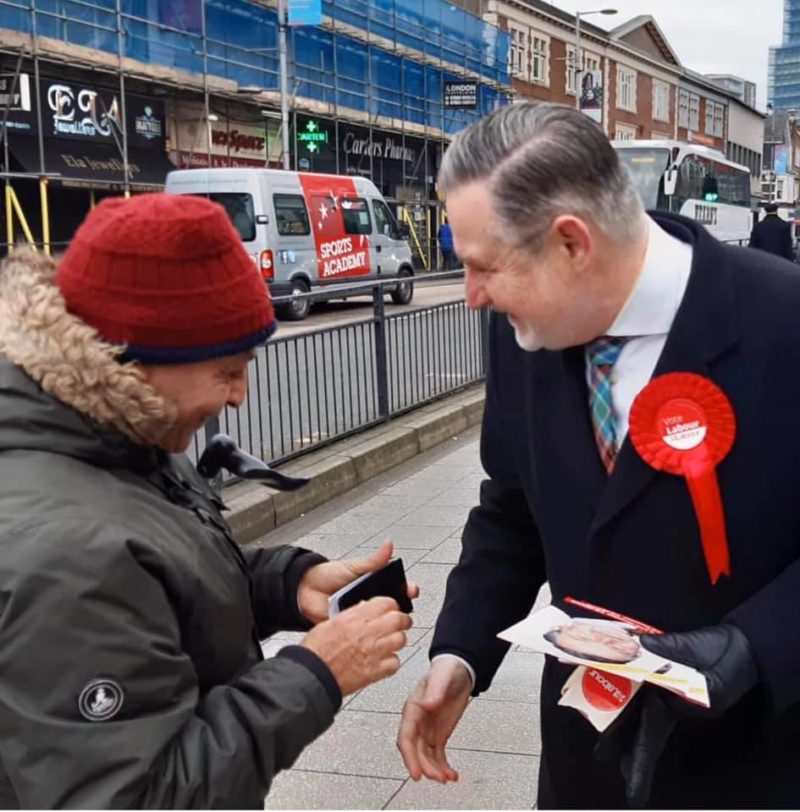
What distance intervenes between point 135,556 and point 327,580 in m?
0.67

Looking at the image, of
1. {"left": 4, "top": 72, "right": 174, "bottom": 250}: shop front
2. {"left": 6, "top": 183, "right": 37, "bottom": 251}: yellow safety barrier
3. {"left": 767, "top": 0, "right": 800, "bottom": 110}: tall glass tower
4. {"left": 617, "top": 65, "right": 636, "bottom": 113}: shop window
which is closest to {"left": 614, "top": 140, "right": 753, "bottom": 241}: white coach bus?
{"left": 4, "top": 72, "right": 174, "bottom": 250}: shop front

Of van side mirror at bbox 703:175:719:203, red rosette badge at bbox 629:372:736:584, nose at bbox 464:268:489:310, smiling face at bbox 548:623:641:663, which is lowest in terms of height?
smiling face at bbox 548:623:641:663

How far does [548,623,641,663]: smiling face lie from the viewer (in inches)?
58.6

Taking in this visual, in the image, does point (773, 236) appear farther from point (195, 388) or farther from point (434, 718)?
point (195, 388)

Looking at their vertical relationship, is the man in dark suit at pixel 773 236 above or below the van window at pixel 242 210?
below

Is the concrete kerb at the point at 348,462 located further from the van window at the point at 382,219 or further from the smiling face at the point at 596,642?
the van window at the point at 382,219

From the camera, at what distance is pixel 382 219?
2125 centimetres

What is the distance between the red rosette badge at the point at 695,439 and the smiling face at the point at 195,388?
64 centimetres

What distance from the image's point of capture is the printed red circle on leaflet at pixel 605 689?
156 centimetres

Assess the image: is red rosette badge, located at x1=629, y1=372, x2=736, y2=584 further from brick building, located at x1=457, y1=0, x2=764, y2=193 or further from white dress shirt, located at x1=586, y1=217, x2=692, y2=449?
brick building, located at x1=457, y1=0, x2=764, y2=193

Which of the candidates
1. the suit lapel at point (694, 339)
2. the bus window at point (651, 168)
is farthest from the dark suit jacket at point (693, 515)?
the bus window at point (651, 168)

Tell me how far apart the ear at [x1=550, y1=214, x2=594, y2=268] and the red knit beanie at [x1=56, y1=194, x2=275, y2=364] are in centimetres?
49

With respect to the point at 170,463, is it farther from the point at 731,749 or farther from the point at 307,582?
the point at 731,749

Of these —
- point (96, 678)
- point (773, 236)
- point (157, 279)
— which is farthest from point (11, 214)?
point (96, 678)
